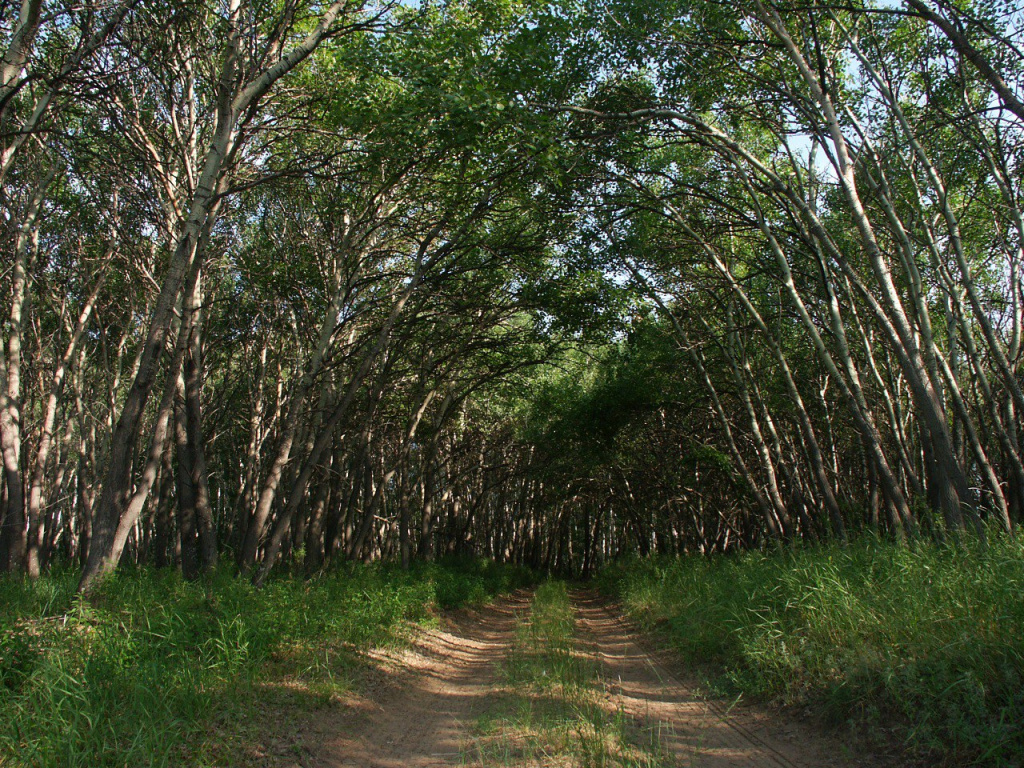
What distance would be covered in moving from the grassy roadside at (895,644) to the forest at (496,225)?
0.10m

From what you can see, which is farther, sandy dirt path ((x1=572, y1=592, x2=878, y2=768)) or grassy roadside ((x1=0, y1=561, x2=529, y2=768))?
sandy dirt path ((x1=572, y1=592, x2=878, y2=768))

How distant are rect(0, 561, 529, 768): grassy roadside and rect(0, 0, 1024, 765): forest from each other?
41 centimetres

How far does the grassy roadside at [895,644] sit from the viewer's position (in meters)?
3.74

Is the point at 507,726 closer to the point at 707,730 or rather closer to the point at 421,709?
the point at 421,709

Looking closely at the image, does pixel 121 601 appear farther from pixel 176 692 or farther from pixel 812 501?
pixel 812 501

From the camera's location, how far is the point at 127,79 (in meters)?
7.72

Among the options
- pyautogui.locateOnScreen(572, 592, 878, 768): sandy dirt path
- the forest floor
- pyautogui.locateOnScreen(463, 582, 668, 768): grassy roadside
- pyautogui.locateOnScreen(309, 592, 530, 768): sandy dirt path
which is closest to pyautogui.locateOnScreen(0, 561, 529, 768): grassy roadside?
the forest floor

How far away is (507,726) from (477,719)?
1.53ft

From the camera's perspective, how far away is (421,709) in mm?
5941

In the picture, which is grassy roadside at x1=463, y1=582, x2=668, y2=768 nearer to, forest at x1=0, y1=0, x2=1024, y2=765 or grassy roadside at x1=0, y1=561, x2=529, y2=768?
grassy roadside at x1=0, y1=561, x2=529, y2=768

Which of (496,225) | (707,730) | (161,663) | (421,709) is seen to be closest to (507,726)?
(421,709)

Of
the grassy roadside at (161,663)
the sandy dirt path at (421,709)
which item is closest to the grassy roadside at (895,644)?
the sandy dirt path at (421,709)

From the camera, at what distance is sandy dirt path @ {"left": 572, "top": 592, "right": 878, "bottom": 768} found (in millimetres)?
4219

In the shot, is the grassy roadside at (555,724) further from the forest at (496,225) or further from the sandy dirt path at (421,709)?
the forest at (496,225)
